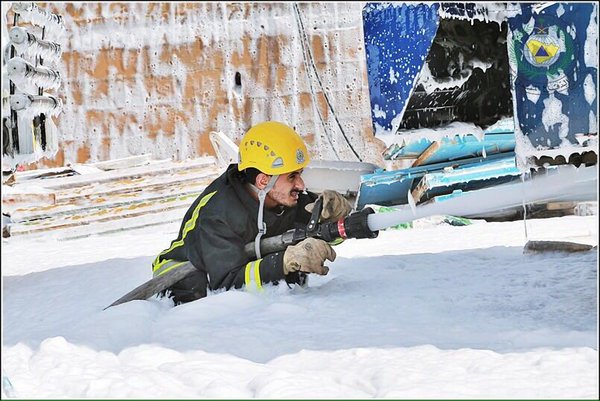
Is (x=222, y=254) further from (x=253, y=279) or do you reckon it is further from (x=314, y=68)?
(x=314, y=68)

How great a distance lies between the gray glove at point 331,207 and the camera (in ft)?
13.5

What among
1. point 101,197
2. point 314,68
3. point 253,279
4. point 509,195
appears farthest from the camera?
point 314,68

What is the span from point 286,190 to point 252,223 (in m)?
0.23

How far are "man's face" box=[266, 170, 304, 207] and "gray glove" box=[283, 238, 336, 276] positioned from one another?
0.36 m

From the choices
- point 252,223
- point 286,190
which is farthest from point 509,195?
point 252,223

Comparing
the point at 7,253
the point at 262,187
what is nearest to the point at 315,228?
the point at 262,187

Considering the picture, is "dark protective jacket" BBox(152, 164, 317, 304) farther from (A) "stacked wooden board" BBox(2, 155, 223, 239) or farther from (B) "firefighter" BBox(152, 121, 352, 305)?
(A) "stacked wooden board" BBox(2, 155, 223, 239)

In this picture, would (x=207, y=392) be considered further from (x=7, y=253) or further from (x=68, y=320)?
(x=7, y=253)

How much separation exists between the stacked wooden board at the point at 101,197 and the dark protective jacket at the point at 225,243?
433 centimetres

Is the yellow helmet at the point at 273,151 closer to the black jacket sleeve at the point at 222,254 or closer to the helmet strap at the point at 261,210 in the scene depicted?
the helmet strap at the point at 261,210

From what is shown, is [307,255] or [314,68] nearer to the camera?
[307,255]

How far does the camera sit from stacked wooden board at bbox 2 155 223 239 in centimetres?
839

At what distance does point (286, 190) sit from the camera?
4.12 meters

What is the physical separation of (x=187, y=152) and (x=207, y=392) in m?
7.97
